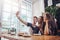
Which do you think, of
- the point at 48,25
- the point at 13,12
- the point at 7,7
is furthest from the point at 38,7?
the point at 7,7

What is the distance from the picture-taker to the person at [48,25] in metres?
1.66

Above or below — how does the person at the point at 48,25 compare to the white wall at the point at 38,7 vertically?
below

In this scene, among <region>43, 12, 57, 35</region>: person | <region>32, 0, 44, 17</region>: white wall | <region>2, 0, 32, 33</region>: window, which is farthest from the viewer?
<region>2, 0, 32, 33</region>: window

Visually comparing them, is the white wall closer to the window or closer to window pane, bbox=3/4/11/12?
the window

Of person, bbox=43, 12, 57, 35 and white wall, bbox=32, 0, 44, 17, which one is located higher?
white wall, bbox=32, 0, 44, 17

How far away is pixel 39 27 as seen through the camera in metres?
1.93

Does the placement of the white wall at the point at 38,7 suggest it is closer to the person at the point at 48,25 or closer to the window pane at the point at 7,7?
the person at the point at 48,25

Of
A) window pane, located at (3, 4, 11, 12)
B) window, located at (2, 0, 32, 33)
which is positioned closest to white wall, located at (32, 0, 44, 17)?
window, located at (2, 0, 32, 33)

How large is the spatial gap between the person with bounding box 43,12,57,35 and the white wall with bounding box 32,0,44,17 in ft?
0.53

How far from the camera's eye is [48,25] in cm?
173

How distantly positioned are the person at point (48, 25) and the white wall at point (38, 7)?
16 cm

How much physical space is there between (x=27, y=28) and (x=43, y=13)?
50 cm

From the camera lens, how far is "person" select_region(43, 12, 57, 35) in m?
1.66

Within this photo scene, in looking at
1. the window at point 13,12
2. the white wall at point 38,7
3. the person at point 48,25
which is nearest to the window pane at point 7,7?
the window at point 13,12
